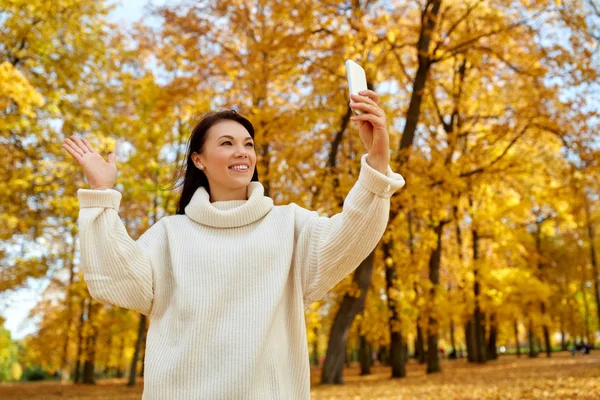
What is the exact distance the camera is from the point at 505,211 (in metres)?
21.4

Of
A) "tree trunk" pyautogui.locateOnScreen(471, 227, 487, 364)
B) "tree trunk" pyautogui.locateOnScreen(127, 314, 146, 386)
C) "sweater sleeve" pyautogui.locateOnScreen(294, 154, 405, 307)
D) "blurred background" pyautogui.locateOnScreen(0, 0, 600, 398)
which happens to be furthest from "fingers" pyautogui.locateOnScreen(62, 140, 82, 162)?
"tree trunk" pyautogui.locateOnScreen(471, 227, 487, 364)

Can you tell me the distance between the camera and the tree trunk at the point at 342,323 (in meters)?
11.6

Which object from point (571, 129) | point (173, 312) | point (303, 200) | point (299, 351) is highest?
point (571, 129)

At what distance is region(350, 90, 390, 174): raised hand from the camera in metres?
1.83

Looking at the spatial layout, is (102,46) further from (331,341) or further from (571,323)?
(571,323)

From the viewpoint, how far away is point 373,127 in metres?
1.87

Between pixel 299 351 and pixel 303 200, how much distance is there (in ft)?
31.9

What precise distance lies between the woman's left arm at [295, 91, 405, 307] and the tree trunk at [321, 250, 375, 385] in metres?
9.04

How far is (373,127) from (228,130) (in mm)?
623

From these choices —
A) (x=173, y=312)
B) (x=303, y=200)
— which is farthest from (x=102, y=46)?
(x=173, y=312)

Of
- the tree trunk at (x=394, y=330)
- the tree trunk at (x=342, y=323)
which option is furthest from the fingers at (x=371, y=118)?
the tree trunk at (x=394, y=330)

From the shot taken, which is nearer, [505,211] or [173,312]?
[173,312]

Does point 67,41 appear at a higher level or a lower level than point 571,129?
higher

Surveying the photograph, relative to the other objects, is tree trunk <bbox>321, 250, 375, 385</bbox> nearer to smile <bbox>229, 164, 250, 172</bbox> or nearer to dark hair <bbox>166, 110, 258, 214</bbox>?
dark hair <bbox>166, 110, 258, 214</bbox>
